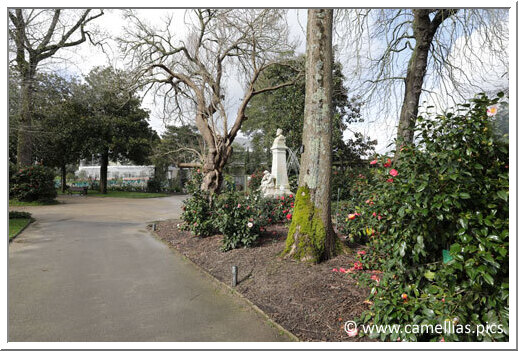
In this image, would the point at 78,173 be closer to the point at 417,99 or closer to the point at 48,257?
the point at 48,257

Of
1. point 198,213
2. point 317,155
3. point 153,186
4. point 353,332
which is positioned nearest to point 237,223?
point 198,213

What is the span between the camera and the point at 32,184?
14.6 m

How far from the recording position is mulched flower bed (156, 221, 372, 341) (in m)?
2.96

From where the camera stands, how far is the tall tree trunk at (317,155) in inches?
172

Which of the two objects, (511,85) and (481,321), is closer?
(481,321)

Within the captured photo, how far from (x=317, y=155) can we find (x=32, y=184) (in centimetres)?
1511

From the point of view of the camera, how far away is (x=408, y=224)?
256 cm

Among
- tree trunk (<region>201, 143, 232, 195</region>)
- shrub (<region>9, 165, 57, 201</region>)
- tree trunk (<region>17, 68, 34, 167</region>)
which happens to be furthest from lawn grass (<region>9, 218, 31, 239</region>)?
shrub (<region>9, 165, 57, 201</region>)

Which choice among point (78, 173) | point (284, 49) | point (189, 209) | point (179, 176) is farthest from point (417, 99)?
point (78, 173)

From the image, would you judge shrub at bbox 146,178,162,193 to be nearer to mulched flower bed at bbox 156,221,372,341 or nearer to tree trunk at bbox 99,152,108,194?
tree trunk at bbox 99,152,108,194

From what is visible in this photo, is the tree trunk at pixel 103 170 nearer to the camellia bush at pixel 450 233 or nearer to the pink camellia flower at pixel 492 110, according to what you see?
the camellia bush at pixel 450 233

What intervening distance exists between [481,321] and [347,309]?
1.10m

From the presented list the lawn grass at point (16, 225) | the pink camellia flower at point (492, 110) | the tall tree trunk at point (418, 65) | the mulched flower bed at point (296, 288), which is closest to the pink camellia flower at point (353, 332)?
the mulched flower bed at point (296, 288)

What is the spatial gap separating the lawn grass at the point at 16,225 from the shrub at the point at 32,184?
18.7 feet
